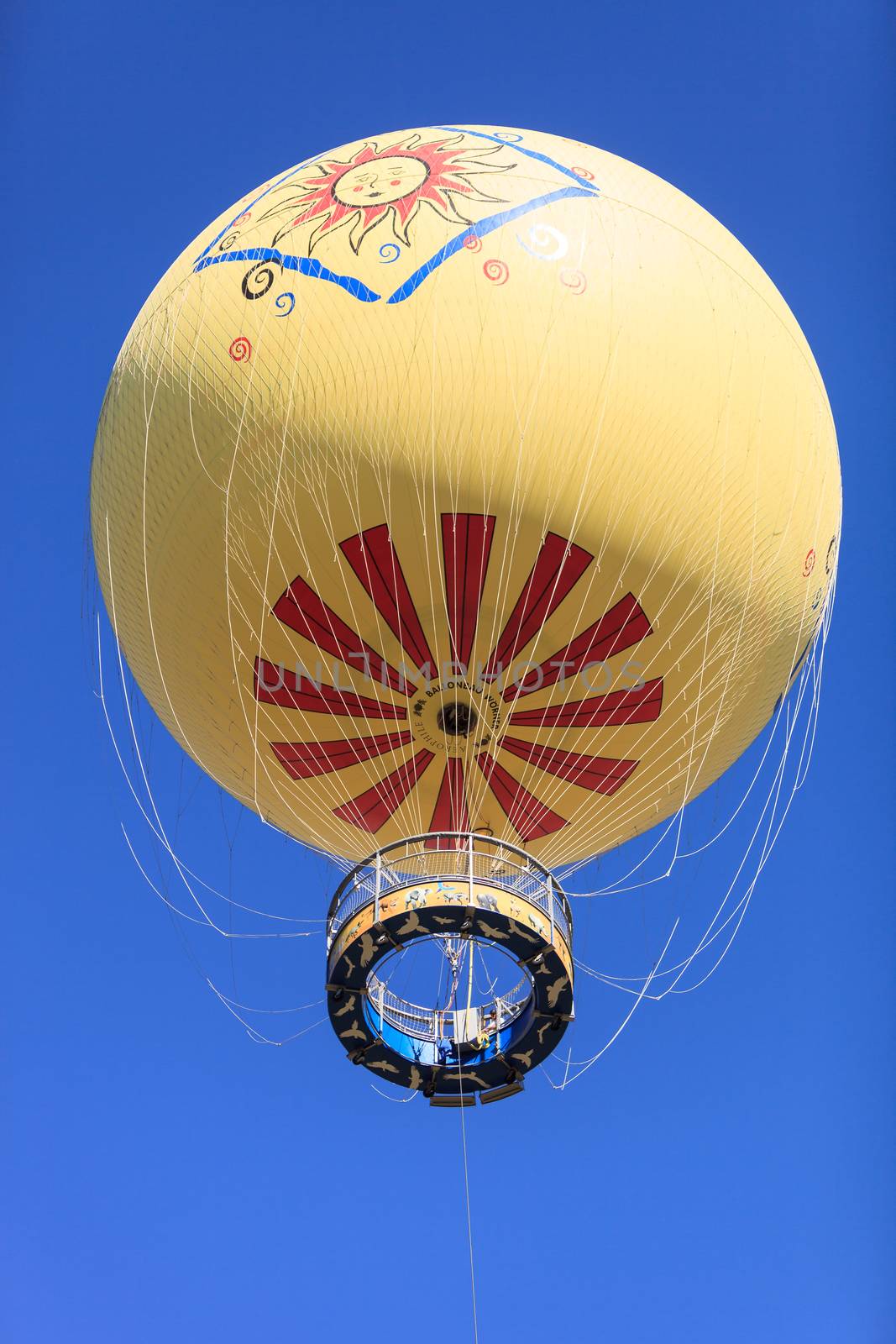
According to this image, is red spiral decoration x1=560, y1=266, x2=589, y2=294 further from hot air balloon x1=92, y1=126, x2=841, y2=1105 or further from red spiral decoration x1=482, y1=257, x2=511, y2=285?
red spiral decoration x1=482, y1=257, x2=511, y2=285

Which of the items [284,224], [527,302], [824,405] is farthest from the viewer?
[824,405]

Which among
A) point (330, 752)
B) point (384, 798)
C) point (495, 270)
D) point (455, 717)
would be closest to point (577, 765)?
point (455, 717)

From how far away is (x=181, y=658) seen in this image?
51.2ft

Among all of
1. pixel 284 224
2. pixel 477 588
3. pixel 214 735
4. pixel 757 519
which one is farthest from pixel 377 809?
pixel 284 224

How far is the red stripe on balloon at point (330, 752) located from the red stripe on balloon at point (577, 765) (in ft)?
3.97

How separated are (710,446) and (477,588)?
2.59 metres

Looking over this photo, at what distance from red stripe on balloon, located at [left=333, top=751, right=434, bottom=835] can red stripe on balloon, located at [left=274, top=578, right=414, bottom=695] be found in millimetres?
1339

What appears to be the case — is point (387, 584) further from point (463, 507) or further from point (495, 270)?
point (495, 270)

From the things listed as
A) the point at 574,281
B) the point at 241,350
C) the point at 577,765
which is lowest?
the point at 577,765

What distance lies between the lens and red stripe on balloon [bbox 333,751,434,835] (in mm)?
15812

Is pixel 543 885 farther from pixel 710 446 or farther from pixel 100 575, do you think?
pixel 100 575

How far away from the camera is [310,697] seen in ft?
50.3

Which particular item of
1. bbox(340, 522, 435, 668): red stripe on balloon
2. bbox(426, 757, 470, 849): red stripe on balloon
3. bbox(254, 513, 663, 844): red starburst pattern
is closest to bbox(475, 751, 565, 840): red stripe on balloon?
bbox(254, 513, 663, 844): red starburst pattern

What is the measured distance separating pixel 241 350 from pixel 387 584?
2.62 m
